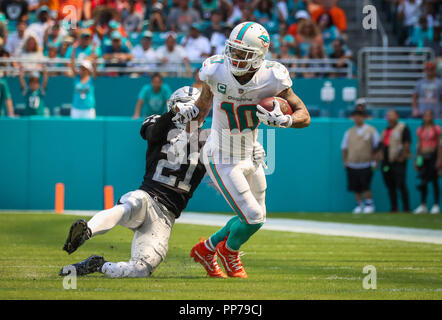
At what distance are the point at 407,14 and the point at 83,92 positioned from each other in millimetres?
7460

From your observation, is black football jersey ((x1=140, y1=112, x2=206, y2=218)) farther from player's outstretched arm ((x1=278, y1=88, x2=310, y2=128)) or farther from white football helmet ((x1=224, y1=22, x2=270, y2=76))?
player's outstretched arm ((x1=278, y1=88, x2=310, y2=128))

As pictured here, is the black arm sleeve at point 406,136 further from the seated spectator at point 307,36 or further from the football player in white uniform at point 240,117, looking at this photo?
the football player in white uniform at point 240,117

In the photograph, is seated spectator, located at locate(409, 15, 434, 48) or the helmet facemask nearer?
the helmet facemask

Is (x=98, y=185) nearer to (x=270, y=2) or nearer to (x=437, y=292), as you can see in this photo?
(x=270, y=2)

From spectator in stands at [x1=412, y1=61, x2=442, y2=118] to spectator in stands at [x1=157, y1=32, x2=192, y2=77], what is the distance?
160 inches

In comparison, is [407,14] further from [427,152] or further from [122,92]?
[122,92]

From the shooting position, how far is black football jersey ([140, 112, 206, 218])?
6.58 m

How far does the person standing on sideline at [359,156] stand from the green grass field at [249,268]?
364cm

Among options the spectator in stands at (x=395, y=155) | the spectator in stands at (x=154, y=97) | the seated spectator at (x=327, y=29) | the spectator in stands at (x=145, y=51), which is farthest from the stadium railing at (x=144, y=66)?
the spectator in stands at (x=395, y=155)

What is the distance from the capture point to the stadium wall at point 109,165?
13.4 metres

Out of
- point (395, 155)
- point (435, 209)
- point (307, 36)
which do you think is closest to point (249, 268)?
point (395, 155)

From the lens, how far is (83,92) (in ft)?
45.0

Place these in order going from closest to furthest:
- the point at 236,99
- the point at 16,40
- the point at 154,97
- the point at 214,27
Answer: the point at 236,99 → the point at 154,97 → the point at 16,40 → the point at 214,27

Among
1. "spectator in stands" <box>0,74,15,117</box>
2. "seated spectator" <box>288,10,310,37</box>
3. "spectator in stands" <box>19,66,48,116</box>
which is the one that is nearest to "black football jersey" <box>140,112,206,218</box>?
"spectator in stands" <box>19,66,48,116</box>
